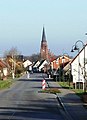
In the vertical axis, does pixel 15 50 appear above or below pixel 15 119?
above

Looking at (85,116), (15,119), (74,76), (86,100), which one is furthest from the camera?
(74,76)

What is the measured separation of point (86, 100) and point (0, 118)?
43.0ft

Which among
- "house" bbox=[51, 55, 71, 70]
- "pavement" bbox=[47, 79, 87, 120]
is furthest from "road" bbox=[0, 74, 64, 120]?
"house" bbox=[51, 55, 71, 70]

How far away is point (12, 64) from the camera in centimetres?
14062

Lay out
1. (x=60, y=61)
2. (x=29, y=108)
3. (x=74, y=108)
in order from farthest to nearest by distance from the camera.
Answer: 1. (x=60, y=61)
2. (x=29, y=108)
3. (x=74, y=108)

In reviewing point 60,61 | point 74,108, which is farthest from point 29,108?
point 60,61

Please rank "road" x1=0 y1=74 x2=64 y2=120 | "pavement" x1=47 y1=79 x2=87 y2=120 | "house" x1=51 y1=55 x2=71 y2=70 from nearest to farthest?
"road" x1=0 y1=74 x2=64 y2=120 < "pavement" x1=47 y1=79 x2=87 y2=120 < "house" x1=51 y1=55 x2=71 y2=70

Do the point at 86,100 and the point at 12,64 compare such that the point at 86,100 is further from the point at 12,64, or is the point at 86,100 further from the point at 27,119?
the point at 12,64

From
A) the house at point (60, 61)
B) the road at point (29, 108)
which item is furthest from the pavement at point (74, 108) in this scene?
the house at point (60, 61)

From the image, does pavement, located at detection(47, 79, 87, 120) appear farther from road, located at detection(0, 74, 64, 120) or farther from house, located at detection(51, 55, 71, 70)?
house, located at detection(51, 55, 71, 70)

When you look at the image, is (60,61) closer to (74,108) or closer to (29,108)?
(29,108)

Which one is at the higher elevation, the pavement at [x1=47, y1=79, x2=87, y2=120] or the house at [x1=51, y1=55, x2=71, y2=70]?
the house at [x1=51, y1=55, x2=71, y2=70]

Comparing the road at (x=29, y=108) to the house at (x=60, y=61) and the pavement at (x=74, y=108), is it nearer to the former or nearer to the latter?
the pavement at (x=74, y=108)

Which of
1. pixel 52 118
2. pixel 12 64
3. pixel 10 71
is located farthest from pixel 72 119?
pixel 12 64
